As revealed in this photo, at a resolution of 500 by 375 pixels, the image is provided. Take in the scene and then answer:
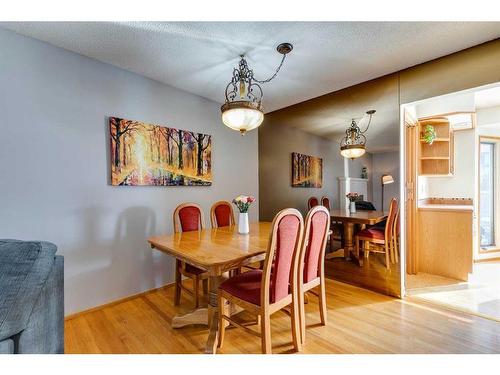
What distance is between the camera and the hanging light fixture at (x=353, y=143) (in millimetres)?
2953

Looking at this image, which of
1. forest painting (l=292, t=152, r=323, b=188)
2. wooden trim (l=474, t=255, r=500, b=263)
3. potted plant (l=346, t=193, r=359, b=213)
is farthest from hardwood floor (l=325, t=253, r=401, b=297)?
wooden trim (l=474, t=255, r=500, b=263)

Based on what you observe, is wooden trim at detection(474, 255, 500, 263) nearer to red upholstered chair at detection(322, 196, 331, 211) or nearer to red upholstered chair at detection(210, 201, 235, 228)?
red upholstered chair at detection(322, 196, 331, 211)

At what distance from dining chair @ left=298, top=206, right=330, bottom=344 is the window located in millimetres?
3721

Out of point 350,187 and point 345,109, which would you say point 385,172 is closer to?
point 350,187

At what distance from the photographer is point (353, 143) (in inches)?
119

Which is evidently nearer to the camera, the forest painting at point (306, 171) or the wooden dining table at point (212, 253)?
the wooden dining table at point (212, 253)

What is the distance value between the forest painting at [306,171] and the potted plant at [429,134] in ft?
4.64

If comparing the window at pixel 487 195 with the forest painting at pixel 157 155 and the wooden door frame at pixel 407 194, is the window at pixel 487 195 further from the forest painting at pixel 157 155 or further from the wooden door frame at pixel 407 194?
the forest painting at pixel 157 155

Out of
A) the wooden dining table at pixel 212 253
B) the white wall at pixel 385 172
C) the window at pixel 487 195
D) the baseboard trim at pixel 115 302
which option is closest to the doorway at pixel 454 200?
the window at pixel 487 195

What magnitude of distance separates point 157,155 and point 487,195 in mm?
5108

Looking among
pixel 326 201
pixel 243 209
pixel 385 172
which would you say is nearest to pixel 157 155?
pixel 243 209

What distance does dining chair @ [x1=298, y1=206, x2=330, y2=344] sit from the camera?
1703 millimetres
